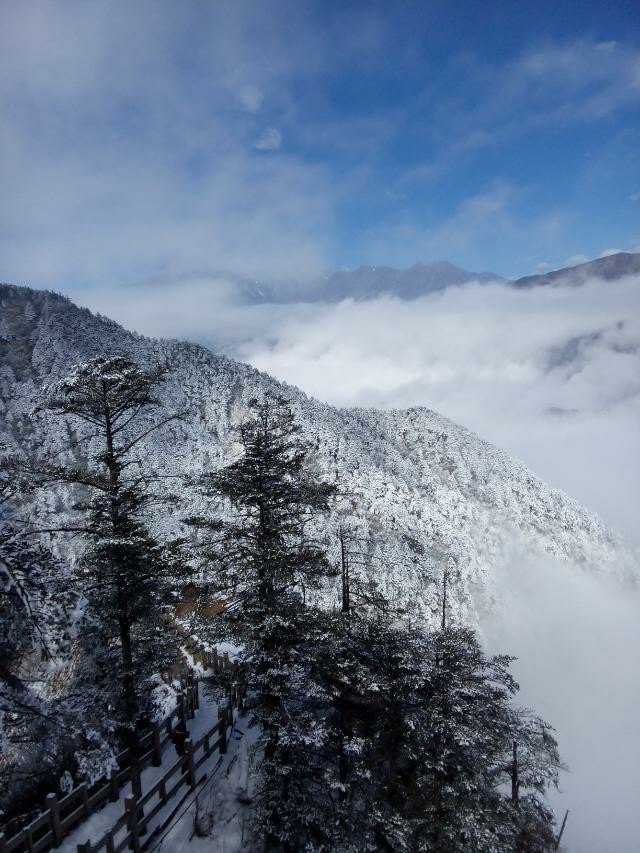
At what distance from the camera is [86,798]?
10.3 m

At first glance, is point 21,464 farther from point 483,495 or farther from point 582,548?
point 582,548

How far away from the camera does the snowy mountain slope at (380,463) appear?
77688 millimetres

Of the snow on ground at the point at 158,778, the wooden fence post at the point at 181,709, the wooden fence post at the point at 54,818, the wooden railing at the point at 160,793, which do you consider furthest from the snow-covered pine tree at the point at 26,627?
the wooden fence post at the point at 181,709

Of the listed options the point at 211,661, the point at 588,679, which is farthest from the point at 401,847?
the point at 588,679

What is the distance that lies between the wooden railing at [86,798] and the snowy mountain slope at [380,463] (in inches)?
1897

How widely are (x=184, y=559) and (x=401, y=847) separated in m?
9.07

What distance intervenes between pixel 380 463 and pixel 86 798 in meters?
96.4

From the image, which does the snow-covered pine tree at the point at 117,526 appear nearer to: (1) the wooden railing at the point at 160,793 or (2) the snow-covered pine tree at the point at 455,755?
(1) the wooden railing at the point at 160,793

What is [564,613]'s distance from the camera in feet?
374

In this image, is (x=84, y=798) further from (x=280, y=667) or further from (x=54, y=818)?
(x=280, y=667)

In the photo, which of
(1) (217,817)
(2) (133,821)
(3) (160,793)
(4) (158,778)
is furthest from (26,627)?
(1) (217,817)

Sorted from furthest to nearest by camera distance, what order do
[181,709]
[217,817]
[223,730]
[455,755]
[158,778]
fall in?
[181,709], [223,730], [455,755], [158,778], [217,817]

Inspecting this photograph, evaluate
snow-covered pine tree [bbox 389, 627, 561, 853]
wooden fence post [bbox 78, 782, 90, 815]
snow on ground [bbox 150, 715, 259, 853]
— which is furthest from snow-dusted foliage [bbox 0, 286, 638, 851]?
wooden fence post [bbox 78, 782, 90, 815]

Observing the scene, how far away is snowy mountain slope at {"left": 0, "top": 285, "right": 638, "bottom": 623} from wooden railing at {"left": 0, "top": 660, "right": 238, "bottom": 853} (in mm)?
48195
